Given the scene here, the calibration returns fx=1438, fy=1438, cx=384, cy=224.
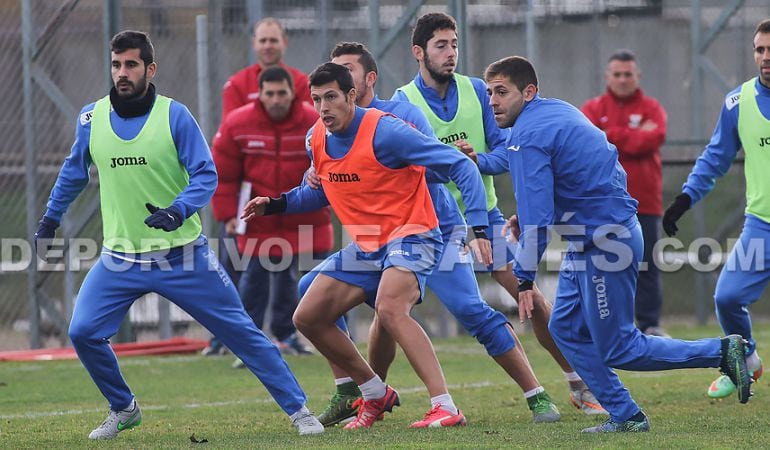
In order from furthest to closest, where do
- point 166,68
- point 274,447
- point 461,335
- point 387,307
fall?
point 461,335 < point 166,68 < point 387,307 < point 274,447

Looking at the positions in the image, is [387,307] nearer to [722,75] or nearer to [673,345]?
[673,345]

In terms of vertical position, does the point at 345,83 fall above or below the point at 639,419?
above

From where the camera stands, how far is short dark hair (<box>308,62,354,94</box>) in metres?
7.36

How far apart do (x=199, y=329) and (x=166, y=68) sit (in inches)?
98.6

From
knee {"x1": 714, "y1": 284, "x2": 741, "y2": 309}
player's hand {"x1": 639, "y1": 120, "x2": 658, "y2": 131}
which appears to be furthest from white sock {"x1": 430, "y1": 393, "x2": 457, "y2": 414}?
player's hand {"x1": 639, "y1": 120, "x2": 658, "y2": 131}

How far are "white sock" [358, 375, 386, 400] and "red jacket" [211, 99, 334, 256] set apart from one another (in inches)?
165

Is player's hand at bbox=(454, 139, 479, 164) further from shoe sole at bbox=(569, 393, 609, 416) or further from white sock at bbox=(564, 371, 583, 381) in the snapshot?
shoe sole at bbox=(569, 393, 609, 416)

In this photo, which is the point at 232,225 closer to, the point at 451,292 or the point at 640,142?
the point at 640,142

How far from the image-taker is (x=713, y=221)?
15727mm

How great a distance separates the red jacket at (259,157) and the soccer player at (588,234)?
4.77m

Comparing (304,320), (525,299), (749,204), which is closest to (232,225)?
(304,320)

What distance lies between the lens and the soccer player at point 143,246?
291 inches

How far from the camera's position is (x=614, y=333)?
6.96m

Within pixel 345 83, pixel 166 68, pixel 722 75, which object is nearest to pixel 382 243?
pixel 345 83
